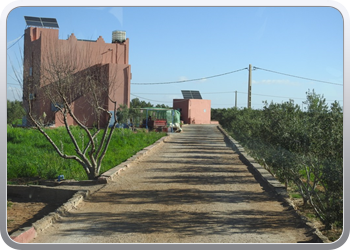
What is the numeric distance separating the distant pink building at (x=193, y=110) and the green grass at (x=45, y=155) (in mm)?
21506

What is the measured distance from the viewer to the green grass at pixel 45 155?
1024cm

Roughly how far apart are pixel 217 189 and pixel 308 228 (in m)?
2.86

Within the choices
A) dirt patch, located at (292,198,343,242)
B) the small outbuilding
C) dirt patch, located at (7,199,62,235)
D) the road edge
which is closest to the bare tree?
dirt patch, located at (7,199,62,235)

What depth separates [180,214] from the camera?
6082mm

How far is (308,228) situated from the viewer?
17.3 feet

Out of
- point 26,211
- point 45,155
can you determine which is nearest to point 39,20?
point 26,211

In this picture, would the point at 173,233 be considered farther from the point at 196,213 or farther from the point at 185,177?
the point at 185,177

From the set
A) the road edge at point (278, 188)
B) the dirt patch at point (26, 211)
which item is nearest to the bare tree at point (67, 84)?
the dirt patch at point (26, 211)

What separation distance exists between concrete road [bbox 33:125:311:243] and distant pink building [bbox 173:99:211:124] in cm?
2929

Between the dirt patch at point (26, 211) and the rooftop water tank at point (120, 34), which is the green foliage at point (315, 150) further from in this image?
the dirt patch at point (26, 211)

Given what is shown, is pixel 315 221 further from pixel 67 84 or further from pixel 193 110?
pixel 193 110

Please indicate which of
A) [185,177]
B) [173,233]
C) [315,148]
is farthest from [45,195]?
[315,148]

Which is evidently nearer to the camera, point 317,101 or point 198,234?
point 198,234

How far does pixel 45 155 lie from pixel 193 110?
29.0 metres
